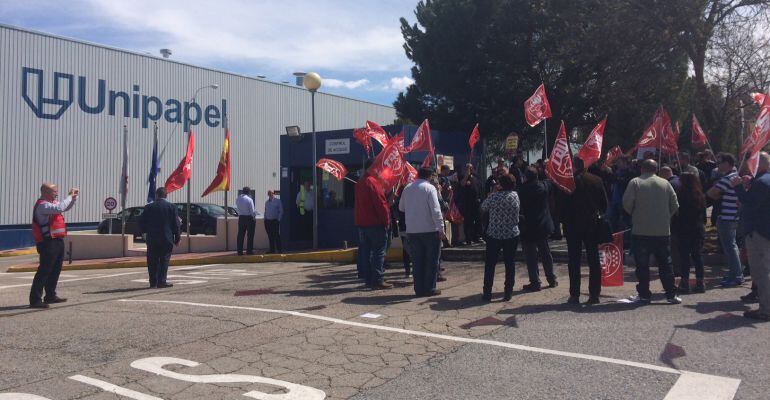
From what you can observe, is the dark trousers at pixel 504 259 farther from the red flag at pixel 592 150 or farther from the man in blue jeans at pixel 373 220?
the red flag at pixel 592 150

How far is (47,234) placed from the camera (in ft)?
28.4

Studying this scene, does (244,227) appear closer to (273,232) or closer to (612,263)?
(273,232)

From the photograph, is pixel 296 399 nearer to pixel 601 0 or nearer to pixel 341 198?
pixel 341 198

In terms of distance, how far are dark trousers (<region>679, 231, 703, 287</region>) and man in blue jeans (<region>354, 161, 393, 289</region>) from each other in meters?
4.01

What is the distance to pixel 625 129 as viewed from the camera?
22109 millimetres

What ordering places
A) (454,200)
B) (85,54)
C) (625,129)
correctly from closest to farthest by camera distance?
(454,200)
(625,129)
(85,54)

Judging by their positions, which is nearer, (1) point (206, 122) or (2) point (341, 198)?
(2) point (341, 198)

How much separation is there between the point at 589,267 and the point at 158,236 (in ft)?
23.2

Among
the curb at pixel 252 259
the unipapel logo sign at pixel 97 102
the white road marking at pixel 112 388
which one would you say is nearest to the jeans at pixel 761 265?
the white road marking at pixel 112 388

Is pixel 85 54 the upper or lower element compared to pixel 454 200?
upper

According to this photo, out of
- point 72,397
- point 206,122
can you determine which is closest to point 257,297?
point 72,397

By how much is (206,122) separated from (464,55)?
16310 mm

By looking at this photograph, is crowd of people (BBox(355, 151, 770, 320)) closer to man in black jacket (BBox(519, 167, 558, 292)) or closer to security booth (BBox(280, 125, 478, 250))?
man in black jacket (BBox(519, 167, 558, 292))

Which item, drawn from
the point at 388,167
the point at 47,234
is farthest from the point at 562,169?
the point at 47,234
